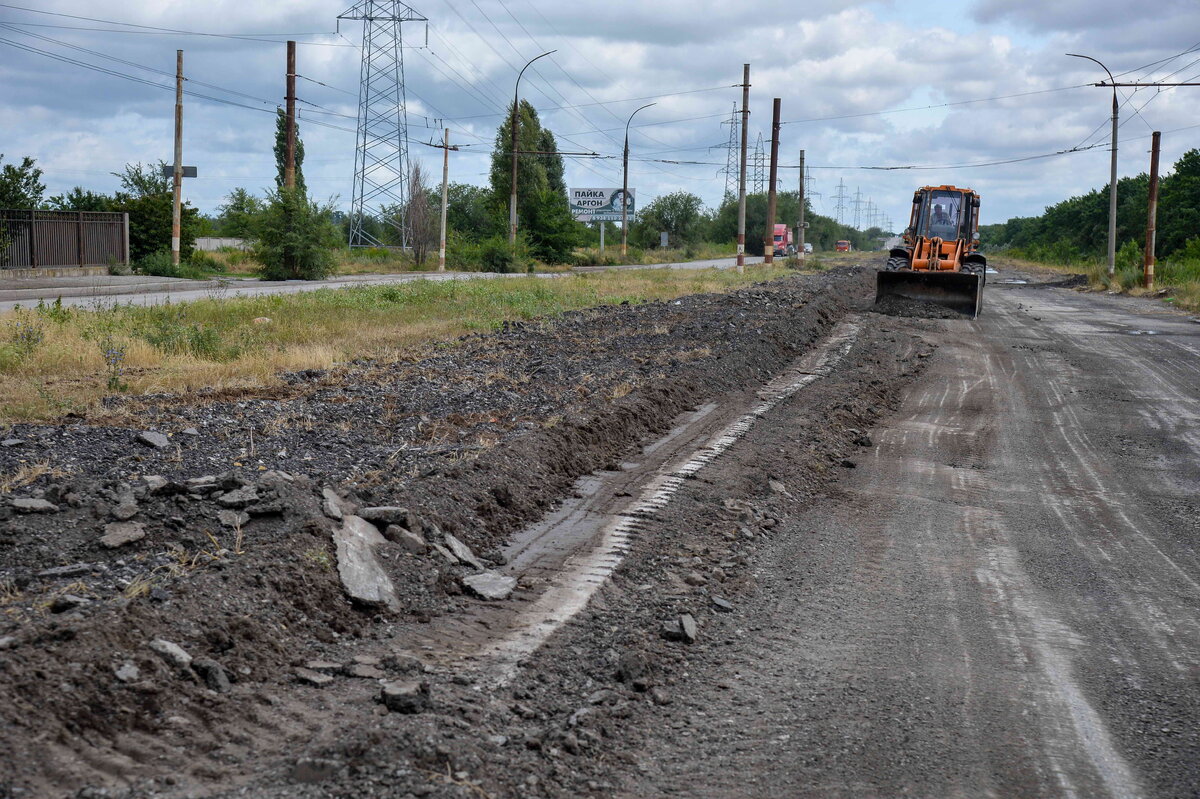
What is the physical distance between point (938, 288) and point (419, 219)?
36.0 meters

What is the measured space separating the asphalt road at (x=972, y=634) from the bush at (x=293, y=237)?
95.3 ft

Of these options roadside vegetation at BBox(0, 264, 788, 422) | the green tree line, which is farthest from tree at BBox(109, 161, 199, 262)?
the green tree line

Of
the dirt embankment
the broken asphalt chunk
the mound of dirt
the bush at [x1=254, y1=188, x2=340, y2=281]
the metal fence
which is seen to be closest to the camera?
the dirt embankment

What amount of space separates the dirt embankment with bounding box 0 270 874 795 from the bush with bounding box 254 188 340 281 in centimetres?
2624

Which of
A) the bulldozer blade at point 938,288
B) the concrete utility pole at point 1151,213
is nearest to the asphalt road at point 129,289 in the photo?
the bulldozer blade at point 938,288

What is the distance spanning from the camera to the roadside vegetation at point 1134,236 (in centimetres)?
4178

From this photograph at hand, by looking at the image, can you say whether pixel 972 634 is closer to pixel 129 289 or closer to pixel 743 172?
pixel 129 289

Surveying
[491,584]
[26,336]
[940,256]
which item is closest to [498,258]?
[940,256]

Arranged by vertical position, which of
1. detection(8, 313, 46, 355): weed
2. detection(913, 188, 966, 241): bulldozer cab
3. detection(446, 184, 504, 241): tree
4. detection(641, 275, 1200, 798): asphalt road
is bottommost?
detection(641, 275, 1200, 798): asphalt road

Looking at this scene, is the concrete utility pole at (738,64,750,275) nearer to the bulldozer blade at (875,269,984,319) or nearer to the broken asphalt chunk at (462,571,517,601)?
the bulldozer blade at (875,269,984,319)

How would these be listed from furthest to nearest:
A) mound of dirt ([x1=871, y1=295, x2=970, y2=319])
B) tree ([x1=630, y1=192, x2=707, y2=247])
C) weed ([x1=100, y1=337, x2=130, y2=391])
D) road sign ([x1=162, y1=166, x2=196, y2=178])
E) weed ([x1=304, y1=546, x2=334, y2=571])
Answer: tree ([x1=630, y1=192, x2=707, y2=247]) → road sign ([x1=162, y1=166, x2=196, y2=178]) → mound of dirt ([x1=871, y1=295, x2=970, y2=319]) → weed ([x1=100, y1=337, x2=130, y2=391]) → weed ([x1=304, y1=546, x2=334, y2=571])

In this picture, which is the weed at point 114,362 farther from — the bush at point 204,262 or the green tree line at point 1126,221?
the green tree line at point 1126,221

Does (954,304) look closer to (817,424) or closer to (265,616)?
(817,424)

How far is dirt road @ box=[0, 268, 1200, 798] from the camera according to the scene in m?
3.84
